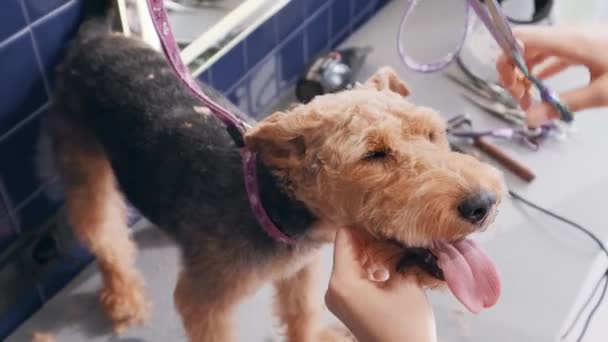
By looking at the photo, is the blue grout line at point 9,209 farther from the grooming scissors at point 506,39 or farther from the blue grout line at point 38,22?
the grooming scissors at point 506,39

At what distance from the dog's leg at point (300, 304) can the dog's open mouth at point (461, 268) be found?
28cm

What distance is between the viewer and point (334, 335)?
1.03m

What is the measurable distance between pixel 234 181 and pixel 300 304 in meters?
0.24

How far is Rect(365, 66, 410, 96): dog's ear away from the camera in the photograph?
2.57ft

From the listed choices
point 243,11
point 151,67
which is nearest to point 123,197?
point 151,67

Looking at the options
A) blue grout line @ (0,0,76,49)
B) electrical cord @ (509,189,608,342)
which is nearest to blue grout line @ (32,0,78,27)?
blue grout line @ (0,0,76,49)

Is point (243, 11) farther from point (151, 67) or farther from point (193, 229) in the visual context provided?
point (193, 229)

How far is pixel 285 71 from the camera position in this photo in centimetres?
133

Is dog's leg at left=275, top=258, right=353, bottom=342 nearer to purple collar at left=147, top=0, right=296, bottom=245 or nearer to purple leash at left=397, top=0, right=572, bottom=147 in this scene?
purple collar at left=147, top=0, right=296, bottom=245

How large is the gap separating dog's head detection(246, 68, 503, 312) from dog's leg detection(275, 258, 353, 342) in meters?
0.23

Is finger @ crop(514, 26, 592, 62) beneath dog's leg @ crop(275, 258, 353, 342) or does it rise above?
above

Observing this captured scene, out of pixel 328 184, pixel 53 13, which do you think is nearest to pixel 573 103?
pixel 328 184

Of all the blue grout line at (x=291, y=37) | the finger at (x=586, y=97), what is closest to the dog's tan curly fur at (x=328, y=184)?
the finger at (x=586, y=97)

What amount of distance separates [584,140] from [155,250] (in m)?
0.81
